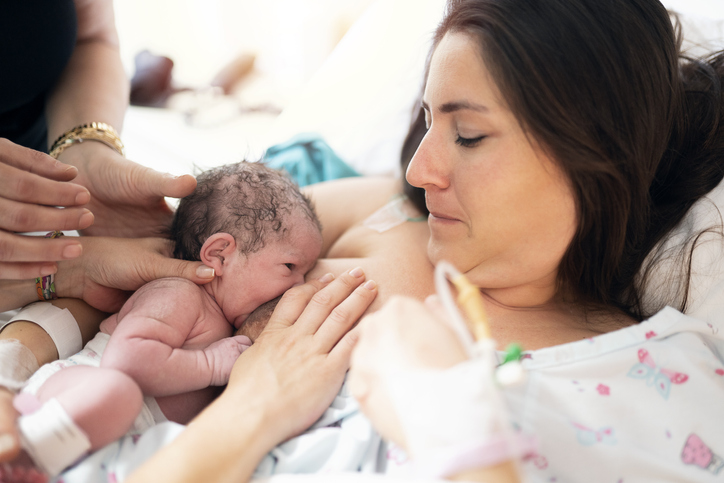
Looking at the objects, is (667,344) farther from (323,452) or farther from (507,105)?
(323,452)

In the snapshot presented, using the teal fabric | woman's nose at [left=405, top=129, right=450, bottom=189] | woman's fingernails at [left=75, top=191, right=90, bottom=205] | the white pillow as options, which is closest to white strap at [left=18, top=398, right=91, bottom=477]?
woman's fingernails at [left=75, top=191, right=90, bottom=205]

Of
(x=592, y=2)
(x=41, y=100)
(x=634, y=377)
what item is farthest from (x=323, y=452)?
(x=41, y=100)

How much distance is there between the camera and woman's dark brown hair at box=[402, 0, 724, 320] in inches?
46.4

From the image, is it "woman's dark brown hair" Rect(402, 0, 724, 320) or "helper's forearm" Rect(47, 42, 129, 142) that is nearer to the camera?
"woman's dark brown hair" Rect(402, 0, 724, 320)

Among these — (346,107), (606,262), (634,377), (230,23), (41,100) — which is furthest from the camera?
(230,23)

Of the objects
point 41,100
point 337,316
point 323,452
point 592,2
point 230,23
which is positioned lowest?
point 323,452

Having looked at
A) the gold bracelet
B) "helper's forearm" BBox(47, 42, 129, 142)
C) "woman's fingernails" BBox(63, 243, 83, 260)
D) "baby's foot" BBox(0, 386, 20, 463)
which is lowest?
"baby's foot" BBox(0, 386, 20, 463)

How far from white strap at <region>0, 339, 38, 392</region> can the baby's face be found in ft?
1.52

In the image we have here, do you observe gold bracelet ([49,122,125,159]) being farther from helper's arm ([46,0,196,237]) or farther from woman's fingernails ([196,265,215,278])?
woman's fingernails ([196,265,215,278])

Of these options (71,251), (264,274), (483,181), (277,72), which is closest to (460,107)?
(483,181)

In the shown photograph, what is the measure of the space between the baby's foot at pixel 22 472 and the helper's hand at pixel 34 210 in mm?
485

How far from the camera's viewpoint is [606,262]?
141 cm

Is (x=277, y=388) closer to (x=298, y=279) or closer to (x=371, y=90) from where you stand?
(x=298, y=279)

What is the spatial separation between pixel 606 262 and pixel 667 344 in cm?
28
